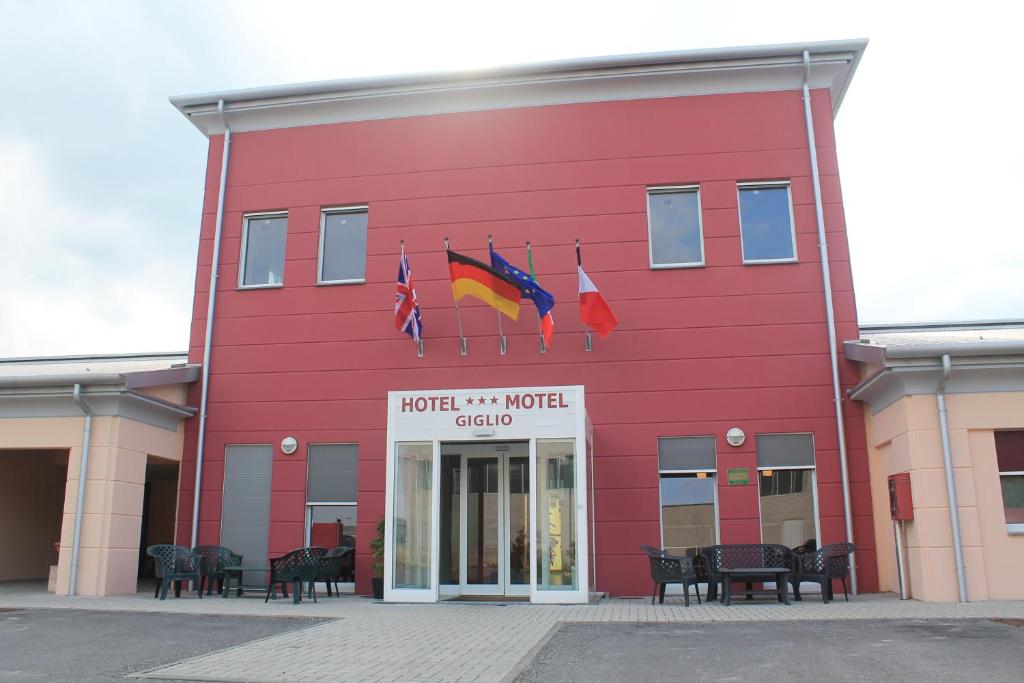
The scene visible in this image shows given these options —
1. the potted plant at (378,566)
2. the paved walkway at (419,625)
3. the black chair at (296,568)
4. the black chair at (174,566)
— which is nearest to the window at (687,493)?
the paved walkway at (419,625)

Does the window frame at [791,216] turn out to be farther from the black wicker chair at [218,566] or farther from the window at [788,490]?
the black wicker chair at [218,566]

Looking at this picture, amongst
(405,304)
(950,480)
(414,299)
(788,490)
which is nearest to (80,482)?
(405,304)

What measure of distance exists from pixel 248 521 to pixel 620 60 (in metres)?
9.30

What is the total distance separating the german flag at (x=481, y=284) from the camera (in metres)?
12.8

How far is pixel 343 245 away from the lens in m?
14.9

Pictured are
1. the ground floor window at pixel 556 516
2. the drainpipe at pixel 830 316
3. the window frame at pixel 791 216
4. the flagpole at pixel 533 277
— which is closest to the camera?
the ground floor window at pixel 556 516

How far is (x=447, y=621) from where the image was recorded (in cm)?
973

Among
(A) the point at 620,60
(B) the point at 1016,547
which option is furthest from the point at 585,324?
(B) the point at 1016,547

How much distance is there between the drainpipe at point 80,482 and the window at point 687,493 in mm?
8189

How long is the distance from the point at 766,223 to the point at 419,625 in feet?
26.8

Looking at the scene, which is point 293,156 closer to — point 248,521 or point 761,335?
point 248,521

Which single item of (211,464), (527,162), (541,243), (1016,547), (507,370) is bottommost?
(1016,547)

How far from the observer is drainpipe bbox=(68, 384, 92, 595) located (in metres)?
12.3

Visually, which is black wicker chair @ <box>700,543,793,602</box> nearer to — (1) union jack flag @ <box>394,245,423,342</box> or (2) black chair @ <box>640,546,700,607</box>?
(2) black chair @ <box>640,546,700,607</box>
